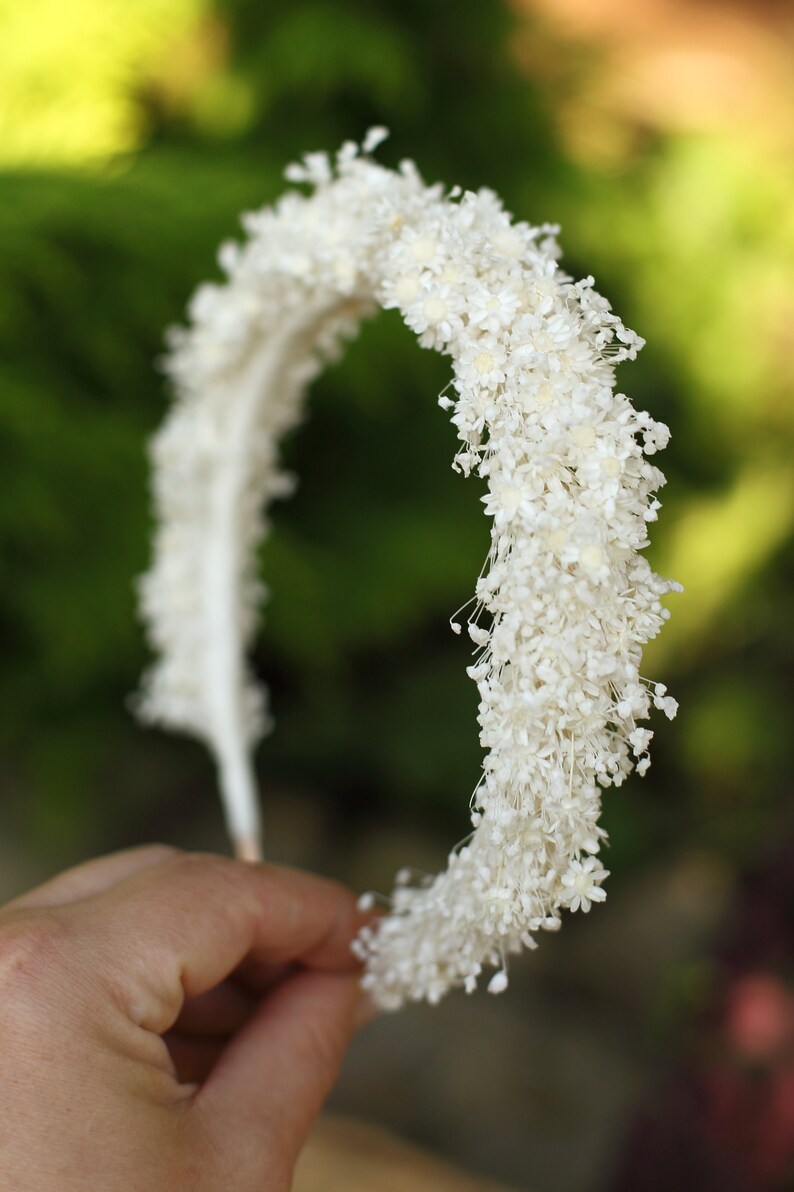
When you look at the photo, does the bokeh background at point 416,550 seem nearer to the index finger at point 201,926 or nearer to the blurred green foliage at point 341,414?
the blurred green foliage at point 341,414

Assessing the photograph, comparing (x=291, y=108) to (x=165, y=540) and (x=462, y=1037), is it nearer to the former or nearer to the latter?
(x=165, y=540)

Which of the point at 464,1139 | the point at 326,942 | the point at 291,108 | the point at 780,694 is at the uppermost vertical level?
the point at 291,108

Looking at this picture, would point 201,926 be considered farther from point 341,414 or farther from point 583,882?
→ point 341,414

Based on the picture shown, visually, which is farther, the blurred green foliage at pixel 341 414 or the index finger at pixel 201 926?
the blurred green foliage at pixel 341 414

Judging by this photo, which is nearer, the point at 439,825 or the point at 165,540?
the point at 165,540

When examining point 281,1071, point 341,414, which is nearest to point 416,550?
point 341,414

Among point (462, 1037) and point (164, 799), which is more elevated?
point (164, 799)

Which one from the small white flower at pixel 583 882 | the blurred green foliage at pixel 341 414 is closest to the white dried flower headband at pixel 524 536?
the small white flower at pixel 583 882

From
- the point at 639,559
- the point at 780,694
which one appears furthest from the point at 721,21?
the point at 639,559
